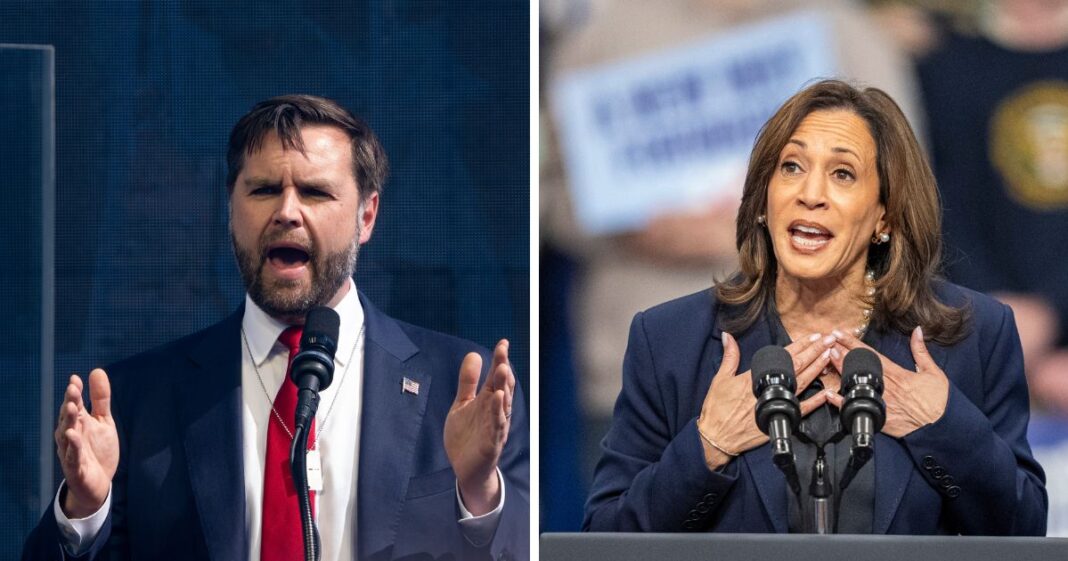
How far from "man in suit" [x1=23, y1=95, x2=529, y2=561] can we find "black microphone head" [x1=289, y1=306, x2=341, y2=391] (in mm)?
521

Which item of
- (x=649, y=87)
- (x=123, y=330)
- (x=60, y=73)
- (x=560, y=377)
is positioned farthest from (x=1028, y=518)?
(x=60, y=73)

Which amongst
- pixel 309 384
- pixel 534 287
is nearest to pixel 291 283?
pixel 534 287

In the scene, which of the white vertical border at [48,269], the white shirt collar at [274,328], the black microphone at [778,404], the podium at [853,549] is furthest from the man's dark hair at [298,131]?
the podium at [853,549]

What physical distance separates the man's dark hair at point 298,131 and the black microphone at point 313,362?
721 mm

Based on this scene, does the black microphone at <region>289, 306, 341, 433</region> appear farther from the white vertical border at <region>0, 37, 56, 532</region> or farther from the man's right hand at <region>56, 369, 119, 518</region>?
the white vertical border at <region>0, 37, 56, 532</region>

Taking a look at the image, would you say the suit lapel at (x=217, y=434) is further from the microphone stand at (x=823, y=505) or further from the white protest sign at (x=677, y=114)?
the microphone stand at (x=823, y=505)

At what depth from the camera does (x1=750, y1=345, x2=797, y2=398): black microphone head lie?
9.49 feet

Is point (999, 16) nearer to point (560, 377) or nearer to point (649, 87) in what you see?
point (649, 87)

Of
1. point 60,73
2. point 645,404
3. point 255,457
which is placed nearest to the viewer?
point 645,404

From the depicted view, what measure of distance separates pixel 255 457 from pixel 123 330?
603 mm

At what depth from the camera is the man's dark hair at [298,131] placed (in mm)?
4578

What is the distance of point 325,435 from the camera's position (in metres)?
4.43

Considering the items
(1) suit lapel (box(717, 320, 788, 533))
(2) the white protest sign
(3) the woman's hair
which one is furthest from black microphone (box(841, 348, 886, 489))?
(2) the white protest sign

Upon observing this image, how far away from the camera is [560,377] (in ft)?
14.9
